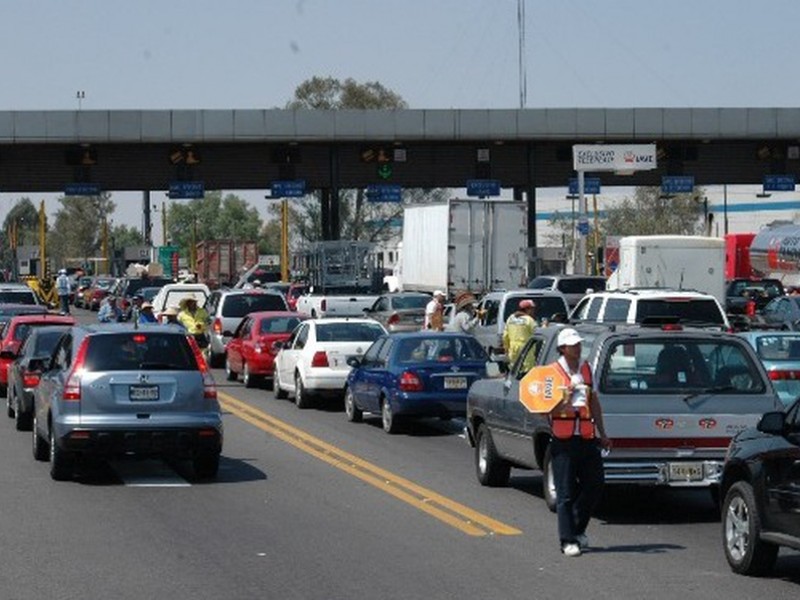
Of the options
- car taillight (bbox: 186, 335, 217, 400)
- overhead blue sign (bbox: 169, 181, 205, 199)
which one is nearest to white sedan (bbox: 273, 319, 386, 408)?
car taillight (bbox: 186, 335, 217, 400)

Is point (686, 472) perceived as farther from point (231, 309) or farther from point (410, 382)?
point (231, 309)

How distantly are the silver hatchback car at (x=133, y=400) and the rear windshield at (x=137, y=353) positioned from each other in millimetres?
10

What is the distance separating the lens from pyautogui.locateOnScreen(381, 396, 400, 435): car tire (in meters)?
25.7

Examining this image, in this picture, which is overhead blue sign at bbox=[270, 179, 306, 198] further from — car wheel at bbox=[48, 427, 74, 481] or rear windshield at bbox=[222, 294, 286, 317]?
car wheel at bbox=[48, 427, 74, 481]

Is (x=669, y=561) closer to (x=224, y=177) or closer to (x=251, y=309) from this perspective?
(x=251, y=309)

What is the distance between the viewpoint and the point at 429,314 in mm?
36156

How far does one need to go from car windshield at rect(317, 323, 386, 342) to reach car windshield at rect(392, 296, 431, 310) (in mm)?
13290

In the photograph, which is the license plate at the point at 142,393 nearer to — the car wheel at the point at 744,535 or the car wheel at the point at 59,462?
the car wheel at the point at 59,462

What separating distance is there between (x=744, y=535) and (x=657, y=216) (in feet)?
375

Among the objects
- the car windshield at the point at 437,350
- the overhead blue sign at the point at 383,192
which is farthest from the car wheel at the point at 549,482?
the overhead blue sign at the point at 383,192

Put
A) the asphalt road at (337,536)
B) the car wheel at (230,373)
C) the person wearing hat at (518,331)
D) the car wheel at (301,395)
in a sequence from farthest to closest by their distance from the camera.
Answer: the car wheel at (230,373) < the car wheel at (301,395) < the person wearing hat at (518,331) < the asphalt road at (337,536)

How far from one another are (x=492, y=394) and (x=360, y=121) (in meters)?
43.0

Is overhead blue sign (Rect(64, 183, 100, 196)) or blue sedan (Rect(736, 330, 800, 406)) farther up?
overhead blue sign (Rect(64, 183, 100, 196))

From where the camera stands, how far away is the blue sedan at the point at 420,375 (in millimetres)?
25469
